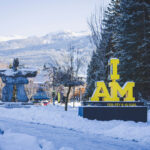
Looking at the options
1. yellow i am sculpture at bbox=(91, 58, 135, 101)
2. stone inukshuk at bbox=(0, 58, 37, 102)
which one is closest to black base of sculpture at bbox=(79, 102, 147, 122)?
yellow i am sculpture at bbox=(91, 58, 135, 101)

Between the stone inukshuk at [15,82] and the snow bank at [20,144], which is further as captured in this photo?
the stone inukshuk at [15,82]

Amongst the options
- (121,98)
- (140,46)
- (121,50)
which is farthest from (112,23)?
(121,98)

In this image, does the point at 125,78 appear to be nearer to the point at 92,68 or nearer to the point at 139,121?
the point at 139,121

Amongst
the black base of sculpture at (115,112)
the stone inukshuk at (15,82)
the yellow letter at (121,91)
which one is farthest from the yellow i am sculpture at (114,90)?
the stone inukshuk at (15,82)

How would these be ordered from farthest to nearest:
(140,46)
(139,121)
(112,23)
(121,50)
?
1. (112,23)
2. (121,50)
3. (140,46)
4. (139,121)

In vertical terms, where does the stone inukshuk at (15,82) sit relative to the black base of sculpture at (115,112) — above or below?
above

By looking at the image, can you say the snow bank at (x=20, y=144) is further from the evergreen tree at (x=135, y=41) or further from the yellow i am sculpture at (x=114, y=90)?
the evergreen tree at (x=135, y=41)

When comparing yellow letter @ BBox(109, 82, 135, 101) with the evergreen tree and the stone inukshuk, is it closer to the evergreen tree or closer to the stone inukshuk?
the evergreen tree

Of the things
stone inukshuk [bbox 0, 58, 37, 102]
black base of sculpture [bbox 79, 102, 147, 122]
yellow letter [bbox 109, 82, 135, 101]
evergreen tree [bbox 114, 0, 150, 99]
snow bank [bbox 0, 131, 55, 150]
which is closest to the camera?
snow bank [bbox 0, 131, 55, 150]

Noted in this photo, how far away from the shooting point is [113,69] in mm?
17344

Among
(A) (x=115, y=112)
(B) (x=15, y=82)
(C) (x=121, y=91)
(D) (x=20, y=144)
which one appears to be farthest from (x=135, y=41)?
(D) (x=20, y=144)

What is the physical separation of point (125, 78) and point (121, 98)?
770 centimetres

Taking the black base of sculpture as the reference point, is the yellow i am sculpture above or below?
above

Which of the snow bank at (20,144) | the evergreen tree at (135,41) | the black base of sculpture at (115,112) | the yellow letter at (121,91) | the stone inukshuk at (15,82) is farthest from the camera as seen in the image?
the stone inukshuk at (15,82)
